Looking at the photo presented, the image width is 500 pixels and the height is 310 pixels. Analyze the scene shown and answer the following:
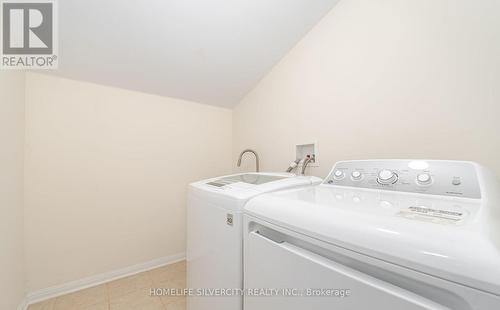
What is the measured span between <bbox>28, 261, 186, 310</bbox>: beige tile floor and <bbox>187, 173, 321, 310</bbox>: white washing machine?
1.49 ft

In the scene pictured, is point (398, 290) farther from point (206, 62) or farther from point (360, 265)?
point (206, 62)

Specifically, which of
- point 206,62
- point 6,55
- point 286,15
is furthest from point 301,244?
point 6,55

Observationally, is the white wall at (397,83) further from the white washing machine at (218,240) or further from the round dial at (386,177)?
the white washing machine at (218,240)

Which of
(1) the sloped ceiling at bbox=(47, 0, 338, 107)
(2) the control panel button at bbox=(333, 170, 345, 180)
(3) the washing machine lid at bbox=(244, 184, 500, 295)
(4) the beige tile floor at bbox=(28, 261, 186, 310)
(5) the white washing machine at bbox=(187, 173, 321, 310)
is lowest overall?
(4) the beige tile floor at bbox=(28, 261, 186, 310)

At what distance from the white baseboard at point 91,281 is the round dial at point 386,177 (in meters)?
1.90

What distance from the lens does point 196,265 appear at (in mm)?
1038

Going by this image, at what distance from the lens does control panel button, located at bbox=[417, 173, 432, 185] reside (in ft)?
2.30

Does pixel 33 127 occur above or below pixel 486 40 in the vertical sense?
below

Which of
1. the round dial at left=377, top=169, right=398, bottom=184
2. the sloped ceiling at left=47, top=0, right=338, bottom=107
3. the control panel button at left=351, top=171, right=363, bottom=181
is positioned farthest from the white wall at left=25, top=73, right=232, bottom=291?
the round dial at left=377, top=169, right=398, bottom=184

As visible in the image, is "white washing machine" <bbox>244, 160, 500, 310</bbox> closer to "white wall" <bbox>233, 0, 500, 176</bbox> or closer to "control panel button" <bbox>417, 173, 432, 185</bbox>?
"control panel button" <bbox>417, 173, 432, 185</bbox>

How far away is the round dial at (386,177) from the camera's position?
0.78 m

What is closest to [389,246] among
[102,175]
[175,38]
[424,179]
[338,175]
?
[424,179]

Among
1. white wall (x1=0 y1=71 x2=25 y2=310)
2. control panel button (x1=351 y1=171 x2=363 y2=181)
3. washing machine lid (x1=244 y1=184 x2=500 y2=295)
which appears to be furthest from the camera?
white wall (x1=0 y1=71 x2=25 y2=310)

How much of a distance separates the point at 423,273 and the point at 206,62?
168 cm
